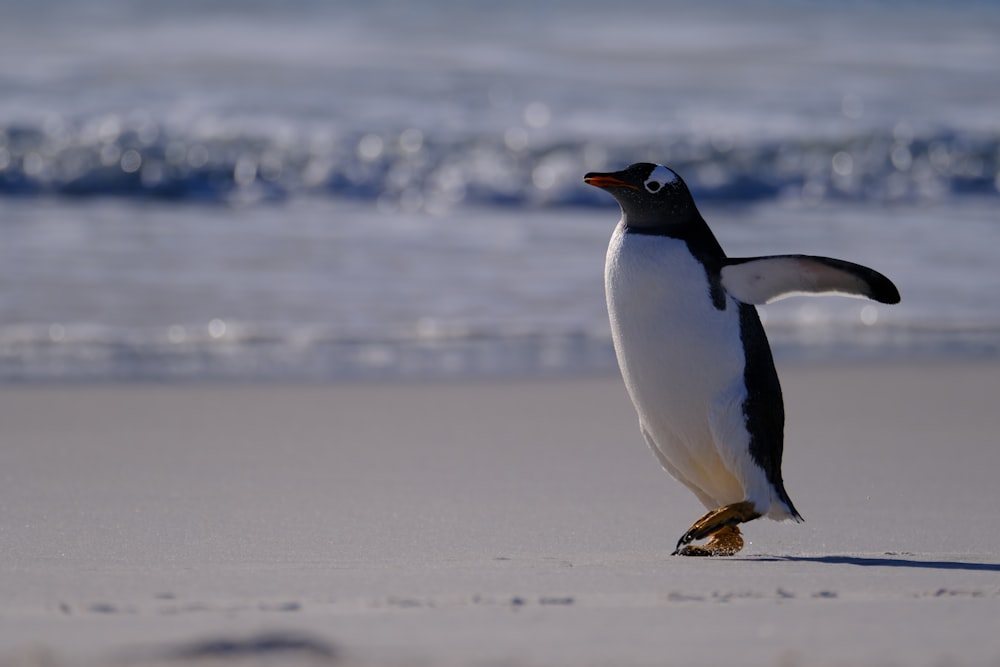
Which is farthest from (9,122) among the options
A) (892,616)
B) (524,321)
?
(892,616)

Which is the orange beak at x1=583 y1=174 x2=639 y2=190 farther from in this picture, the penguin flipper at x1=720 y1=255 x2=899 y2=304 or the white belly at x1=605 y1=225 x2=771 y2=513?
the penguin flipper at x1=720 y1=255 x2=899 y2=304

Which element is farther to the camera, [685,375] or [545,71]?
[545,71]

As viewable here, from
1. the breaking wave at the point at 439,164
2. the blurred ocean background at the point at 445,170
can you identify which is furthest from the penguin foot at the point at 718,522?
the breaking wave at the point at 439,164

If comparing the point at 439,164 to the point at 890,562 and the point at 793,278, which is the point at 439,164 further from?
the point at 890,562

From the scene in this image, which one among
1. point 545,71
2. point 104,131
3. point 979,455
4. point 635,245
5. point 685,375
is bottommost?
point 979,455

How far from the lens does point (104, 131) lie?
14.9 meters

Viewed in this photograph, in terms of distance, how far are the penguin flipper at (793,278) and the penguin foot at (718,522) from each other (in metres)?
0.49

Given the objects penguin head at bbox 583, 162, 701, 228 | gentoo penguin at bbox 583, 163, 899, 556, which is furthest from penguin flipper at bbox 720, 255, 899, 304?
penguin head at bbox 583, 162, 701, 228

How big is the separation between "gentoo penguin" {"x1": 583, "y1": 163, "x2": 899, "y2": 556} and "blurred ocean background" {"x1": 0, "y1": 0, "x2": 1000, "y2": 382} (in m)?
→ 2.77

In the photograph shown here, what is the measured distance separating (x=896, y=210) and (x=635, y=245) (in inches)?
366

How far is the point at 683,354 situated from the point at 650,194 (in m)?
0.40

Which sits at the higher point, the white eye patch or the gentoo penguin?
the white eye patch

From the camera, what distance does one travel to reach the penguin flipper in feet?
11.3

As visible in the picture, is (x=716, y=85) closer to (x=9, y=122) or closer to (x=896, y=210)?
(x=896, y=210)
